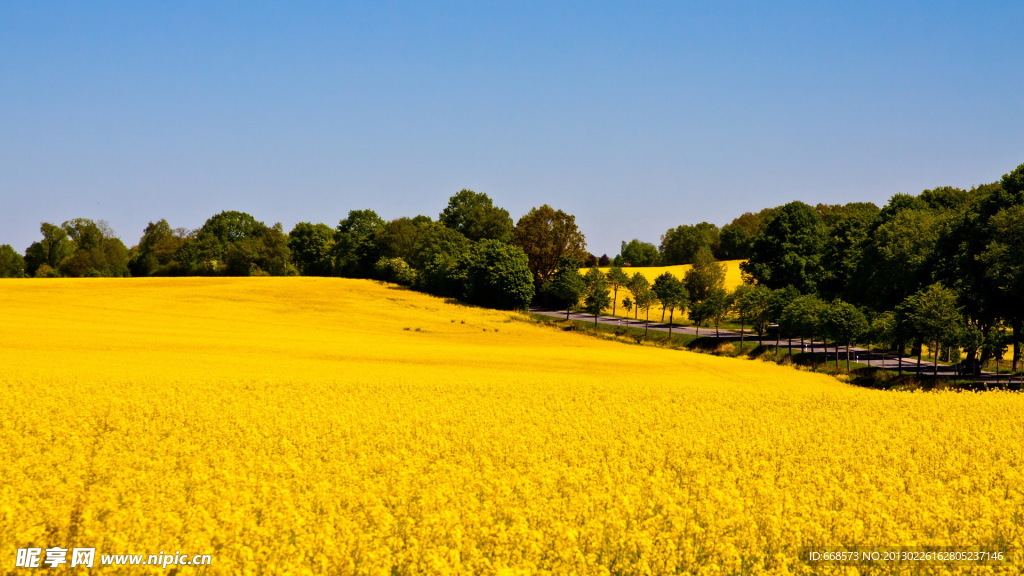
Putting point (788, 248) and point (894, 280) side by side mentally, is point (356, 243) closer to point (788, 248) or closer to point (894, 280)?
point (788, 248)

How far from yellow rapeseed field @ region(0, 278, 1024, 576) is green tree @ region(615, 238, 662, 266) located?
128 metres

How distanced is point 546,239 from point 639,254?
65563 mm

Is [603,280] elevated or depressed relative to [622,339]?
elevated

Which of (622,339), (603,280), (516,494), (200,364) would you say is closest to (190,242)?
(603,280)

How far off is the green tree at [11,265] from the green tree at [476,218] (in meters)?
77.2

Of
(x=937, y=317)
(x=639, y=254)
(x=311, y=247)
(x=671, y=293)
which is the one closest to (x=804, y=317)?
(x=937, y=317)

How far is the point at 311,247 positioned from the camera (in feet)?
399

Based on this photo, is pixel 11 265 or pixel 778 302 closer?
pixel 778 302

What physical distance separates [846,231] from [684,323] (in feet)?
63.2

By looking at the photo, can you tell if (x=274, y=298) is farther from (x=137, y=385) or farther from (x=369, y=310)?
(x=137, y=385)

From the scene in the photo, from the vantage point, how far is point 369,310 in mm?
70875

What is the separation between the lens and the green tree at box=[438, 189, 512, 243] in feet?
380

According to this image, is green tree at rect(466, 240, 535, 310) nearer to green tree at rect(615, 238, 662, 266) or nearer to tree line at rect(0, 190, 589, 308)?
tree line at rect(0, 190, 589, 308)

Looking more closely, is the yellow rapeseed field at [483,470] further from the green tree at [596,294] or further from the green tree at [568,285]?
the green tree at [568,285]
